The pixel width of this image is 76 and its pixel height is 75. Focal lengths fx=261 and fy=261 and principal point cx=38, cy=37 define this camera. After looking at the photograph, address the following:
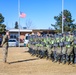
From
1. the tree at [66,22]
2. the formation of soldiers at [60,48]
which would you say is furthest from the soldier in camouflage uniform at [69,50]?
the tree at [66,22]

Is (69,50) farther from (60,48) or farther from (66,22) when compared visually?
(66,22)

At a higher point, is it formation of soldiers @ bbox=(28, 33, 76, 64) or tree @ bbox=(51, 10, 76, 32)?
tree @ bbox=(51, 10, 76, 32)

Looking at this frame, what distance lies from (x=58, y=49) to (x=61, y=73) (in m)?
4.03

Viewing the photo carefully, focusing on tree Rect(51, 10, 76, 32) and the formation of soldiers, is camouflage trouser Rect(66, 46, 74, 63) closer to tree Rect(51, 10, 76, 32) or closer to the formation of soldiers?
the formation of soldiers

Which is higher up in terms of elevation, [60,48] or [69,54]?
[60,48]

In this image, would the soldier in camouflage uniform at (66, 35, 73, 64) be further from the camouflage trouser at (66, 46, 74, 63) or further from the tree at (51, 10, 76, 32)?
the tree at (51, 10, 76, 32)

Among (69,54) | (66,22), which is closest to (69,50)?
(69,54)

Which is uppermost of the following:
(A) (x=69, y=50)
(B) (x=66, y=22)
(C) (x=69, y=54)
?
(B) (x=66, y=22)

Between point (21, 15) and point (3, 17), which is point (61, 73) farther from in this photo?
point (3, 17)

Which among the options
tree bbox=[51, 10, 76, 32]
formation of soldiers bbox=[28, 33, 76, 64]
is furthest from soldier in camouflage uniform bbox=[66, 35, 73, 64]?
tree bbox=[51, 10, 76, 32]

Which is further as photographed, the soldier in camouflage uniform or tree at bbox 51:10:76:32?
tree at bbox 51:10:76:32

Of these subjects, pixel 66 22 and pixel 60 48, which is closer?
pixel 60 48

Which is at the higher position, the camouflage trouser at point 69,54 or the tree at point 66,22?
the tree at point 66,22

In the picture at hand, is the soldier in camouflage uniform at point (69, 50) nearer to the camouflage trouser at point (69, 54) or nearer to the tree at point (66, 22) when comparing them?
the camouflage trouser at point (69, 54)
